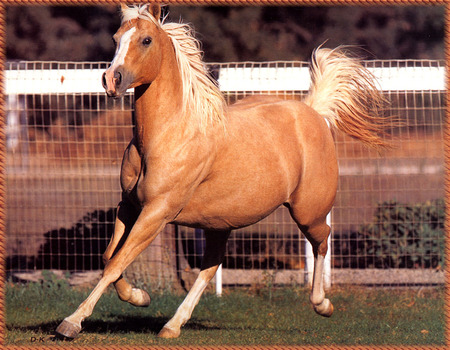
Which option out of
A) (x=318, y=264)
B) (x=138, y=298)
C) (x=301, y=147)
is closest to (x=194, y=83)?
(x=301, y=147)

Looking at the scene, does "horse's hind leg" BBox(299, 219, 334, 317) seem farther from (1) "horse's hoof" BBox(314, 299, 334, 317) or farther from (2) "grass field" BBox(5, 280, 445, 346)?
(2) "grass field" BBox(5, 280, 445, 346)

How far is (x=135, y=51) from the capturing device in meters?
4.79

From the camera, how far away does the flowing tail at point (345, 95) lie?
6715 millimetres

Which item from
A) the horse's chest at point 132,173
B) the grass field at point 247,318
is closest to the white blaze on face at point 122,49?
the horse's chest at point 132,173

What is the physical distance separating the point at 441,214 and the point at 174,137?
16.7ft

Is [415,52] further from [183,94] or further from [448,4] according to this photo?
[183,94]

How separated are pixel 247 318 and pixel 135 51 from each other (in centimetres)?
327

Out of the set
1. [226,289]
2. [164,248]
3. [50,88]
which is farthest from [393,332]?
[50,88]

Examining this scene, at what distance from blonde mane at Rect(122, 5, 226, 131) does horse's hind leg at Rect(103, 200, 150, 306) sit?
87 centimetres

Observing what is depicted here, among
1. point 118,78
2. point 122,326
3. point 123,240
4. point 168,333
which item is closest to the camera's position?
point 118,78

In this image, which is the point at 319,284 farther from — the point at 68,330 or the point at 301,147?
the point at 68,330

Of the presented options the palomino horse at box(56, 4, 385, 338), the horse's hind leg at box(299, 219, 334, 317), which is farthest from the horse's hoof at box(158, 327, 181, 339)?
the horse's hind leg at box(299, 219, 334, 317)

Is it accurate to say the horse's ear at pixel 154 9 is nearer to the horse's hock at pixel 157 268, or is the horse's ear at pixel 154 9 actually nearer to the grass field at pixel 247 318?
the grass field at pixel 247 318

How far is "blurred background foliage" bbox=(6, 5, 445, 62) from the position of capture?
43.2ft
